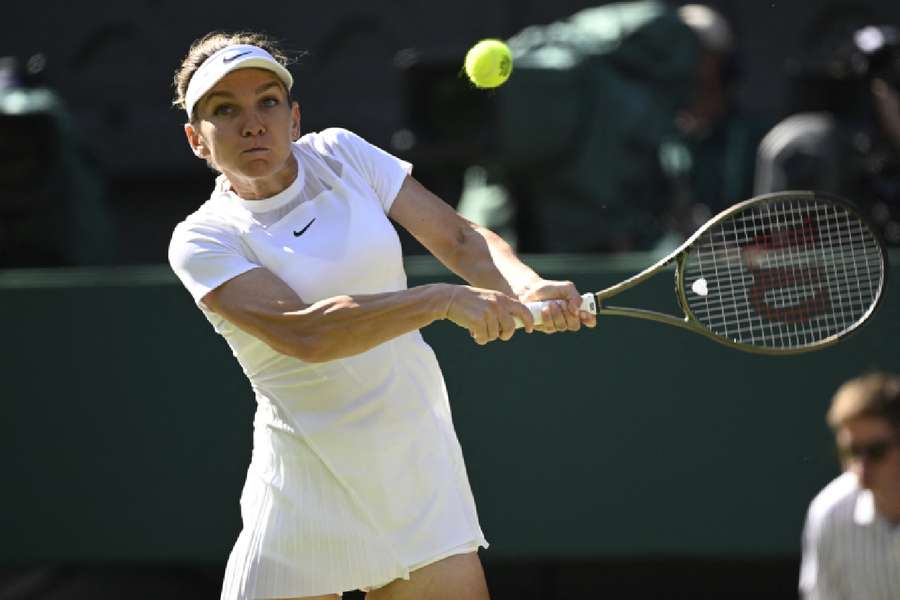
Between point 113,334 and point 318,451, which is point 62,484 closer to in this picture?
point 113,334

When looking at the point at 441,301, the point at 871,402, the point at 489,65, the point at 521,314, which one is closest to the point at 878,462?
the point at 871,402

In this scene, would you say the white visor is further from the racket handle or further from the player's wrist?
the racket handle

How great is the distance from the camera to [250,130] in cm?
315

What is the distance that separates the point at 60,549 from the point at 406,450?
275cm

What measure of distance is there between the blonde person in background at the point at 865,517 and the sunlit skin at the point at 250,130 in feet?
4.03

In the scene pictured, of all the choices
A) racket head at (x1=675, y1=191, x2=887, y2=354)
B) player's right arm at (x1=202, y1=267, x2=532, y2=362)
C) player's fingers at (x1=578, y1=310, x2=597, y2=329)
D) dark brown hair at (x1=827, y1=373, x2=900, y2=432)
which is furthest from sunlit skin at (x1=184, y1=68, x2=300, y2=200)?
dark brown hair at (x1=827, y1=373, x2=900, y2=432)

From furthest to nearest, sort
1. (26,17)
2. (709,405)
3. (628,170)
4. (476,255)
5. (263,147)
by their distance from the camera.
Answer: (26,17), (628,170), (709,405), (476,255), (263,147)

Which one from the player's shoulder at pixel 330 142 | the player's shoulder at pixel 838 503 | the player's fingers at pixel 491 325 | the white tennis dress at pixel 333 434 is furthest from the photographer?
the player's shoulder at pixel 330 142

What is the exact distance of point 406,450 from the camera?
3.23m

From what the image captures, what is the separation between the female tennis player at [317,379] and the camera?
317 centimetres

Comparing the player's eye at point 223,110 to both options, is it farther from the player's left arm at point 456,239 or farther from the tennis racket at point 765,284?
the tennis racket at point 765,284

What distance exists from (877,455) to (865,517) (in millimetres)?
132

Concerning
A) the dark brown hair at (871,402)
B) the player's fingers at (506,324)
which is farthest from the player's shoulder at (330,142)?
the dark brown hair at (871,402)

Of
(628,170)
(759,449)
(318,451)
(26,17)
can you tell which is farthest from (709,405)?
(26,17)
